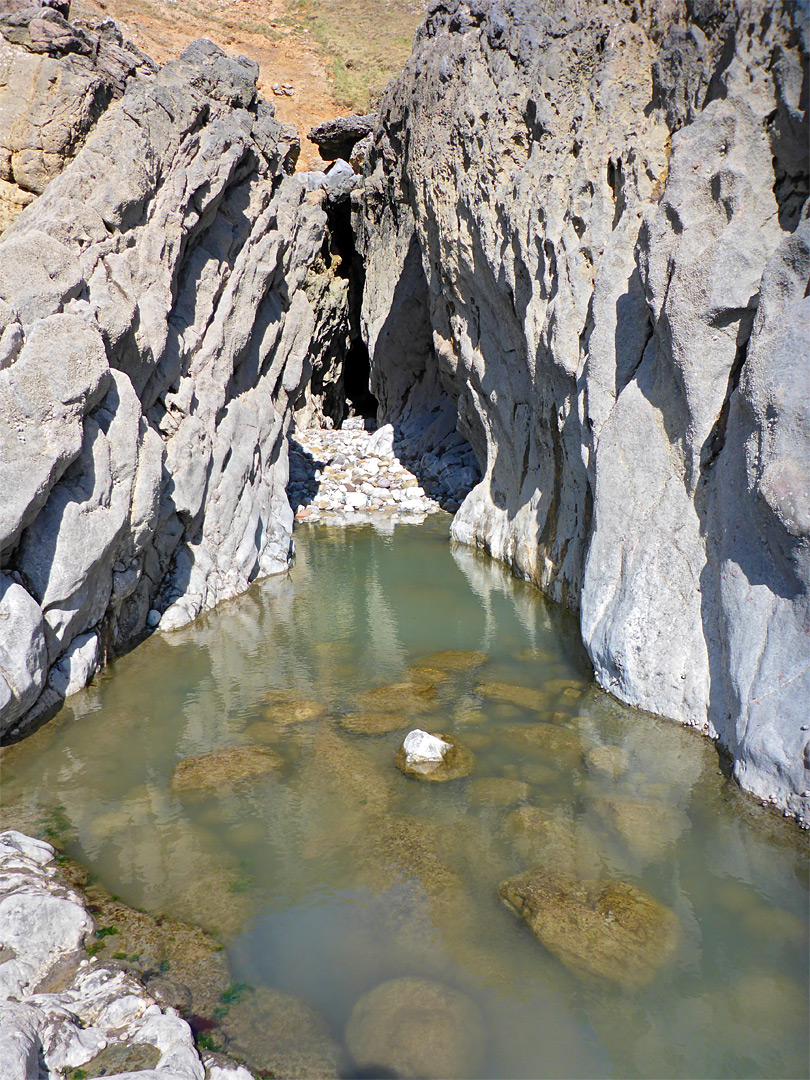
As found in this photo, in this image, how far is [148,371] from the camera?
10.3 meters

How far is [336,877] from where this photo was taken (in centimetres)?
520

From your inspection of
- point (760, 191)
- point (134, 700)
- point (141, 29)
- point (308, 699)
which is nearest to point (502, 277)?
point (760, 191)

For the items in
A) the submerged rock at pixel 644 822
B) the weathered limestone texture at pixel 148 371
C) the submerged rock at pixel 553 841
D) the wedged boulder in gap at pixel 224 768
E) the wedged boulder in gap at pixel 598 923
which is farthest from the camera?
the weathered limestone texture at pixel 148 371

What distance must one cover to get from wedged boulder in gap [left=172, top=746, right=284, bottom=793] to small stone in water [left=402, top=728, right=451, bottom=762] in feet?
4.31

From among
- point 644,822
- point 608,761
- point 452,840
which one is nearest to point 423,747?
point 452,840

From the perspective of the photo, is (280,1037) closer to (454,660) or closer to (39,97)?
(454,660)

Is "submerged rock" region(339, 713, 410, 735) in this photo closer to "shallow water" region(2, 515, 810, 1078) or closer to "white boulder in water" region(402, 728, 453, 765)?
"shallow water" region(2, 515, 810, 1078)

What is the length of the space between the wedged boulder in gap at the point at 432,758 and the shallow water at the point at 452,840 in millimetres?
154

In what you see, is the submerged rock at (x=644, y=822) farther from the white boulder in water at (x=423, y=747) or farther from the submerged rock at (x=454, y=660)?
the submerged rock at (x=454, y=660)

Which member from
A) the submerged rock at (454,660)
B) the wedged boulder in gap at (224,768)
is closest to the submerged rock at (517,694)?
the submerged rock at (454,660)

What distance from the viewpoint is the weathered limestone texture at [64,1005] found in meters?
3.33

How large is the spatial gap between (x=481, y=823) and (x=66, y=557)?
17.9 feet

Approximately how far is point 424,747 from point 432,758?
132 millimetres

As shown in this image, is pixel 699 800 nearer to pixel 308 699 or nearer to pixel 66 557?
pixel 308 699
